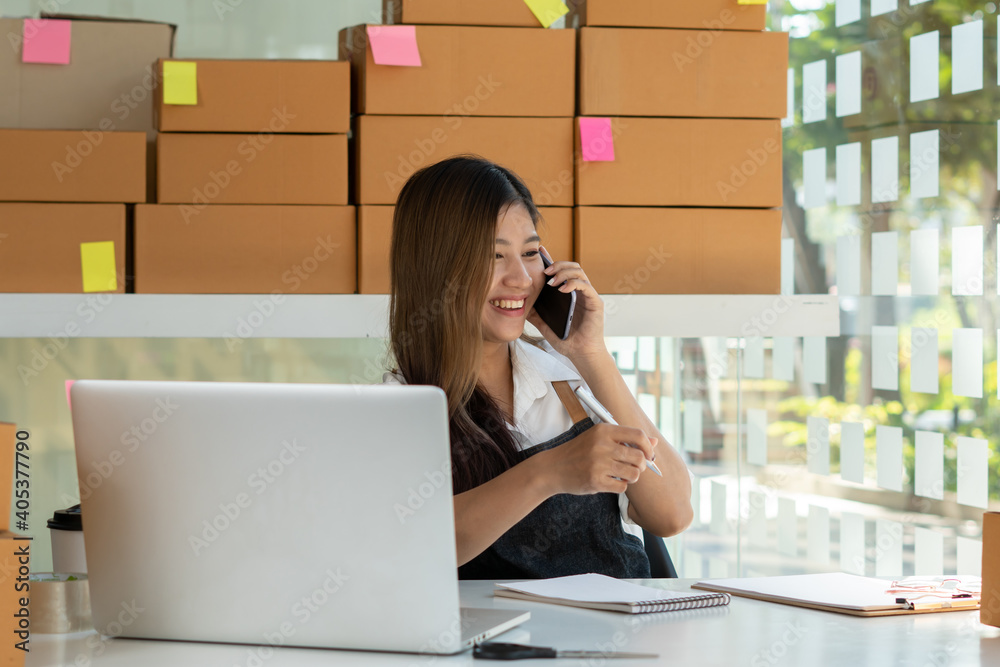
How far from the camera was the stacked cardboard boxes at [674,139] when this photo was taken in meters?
1.92

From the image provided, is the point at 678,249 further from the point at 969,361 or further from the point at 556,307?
the point at 969,361

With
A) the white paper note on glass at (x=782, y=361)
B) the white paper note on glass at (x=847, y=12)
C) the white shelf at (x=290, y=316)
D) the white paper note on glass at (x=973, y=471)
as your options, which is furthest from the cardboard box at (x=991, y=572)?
the white paper note on glass at (x=847, y=12)

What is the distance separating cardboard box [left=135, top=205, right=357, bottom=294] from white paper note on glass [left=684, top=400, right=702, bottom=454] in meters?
1.18

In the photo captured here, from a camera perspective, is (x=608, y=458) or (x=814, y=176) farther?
(x=814, y=176)

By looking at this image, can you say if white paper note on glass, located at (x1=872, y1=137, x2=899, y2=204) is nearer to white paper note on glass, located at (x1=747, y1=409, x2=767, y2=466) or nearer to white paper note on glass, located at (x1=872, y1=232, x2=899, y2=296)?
white paper note on glass, located at (x1=872, y1=232, x2=899, y2=296)

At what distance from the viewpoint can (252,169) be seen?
1.88 m

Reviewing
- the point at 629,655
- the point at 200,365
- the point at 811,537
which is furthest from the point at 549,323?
the point at 811,537

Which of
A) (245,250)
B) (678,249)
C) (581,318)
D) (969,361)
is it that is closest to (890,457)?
(969,361)

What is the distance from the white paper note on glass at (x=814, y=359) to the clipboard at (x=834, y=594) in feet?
5.68

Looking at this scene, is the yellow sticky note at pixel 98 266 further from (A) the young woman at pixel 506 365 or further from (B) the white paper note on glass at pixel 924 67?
(B) the white paper note on glass at pixel 924 67

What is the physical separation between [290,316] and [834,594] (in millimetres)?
1159

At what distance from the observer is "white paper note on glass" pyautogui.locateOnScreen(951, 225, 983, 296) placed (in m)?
2.41

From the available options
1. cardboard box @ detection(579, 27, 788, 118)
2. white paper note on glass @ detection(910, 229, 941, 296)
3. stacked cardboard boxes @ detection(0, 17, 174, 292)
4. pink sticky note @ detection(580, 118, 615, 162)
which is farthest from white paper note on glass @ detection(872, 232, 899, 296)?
stacked cardboard boxes @ detection(0, 17, 174, 292)

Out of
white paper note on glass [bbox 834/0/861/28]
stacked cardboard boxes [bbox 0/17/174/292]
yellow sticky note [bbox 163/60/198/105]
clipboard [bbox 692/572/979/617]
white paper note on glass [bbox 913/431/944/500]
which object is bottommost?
white paper note on glass [bbox 913/431/944/500]
